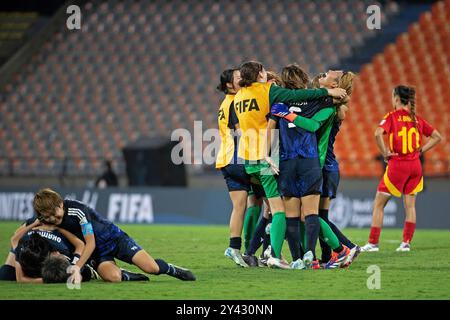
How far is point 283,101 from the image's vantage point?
9.41 meters

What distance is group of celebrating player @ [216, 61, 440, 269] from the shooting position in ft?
31.1

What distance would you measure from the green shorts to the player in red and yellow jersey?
326 centimetres

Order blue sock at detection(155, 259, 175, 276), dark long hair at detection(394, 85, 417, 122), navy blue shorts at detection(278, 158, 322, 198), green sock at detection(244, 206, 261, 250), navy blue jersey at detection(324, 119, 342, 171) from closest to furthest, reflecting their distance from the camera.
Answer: blue sock at detection(155, 259, 175, 276) → navy blue shorts at detection(278, 158, 322, 198) → navy blue jersey at detection(324, 119, 342, 171) → green sock at detection(244, 206, 261, 250) → dark long hair at detection(394, 85, 417, 122)

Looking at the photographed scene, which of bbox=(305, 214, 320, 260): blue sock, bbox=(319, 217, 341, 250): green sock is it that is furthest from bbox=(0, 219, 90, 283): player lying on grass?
bbox=(319, 217, 341, 250): green sock

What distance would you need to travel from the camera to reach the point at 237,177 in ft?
33.1

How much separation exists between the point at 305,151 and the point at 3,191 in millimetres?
14010

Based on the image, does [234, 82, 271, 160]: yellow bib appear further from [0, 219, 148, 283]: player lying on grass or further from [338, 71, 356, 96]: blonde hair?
[0, 219, 148, 283]: player lying on grass

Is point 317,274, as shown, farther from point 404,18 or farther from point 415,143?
point 404,18

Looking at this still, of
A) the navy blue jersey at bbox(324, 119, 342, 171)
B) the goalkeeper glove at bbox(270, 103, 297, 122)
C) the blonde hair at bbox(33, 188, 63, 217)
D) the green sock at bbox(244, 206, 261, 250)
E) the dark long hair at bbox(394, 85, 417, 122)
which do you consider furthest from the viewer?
the dark long hair at bbox(394, 85, 417, 122)

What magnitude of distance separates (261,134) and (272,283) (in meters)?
1.85

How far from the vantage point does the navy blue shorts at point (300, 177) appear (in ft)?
31.1

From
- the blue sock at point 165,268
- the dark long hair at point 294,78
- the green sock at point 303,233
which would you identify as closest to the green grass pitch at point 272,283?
the blue sock at point 165,268

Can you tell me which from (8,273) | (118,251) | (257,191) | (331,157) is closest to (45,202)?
(118,251)

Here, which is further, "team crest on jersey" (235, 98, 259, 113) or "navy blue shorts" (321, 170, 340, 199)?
"navy blue shorts" (321, 170, 340, 199)
